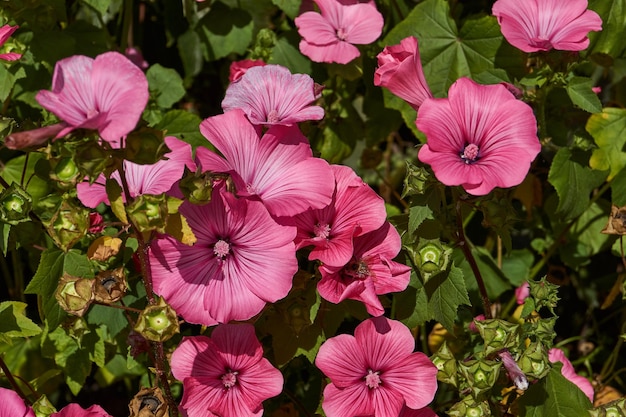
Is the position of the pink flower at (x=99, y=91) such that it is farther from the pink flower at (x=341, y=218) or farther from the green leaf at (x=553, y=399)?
the green leaf at (x=553, y=399)

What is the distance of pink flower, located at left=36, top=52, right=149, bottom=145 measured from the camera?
1.08 metres

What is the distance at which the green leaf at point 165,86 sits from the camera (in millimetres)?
2127

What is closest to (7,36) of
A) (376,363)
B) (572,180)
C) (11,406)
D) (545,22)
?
(11,406)

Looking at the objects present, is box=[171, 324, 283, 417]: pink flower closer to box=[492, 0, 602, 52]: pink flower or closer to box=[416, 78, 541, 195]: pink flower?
box=[416, 78, 541, 195]: pink flower

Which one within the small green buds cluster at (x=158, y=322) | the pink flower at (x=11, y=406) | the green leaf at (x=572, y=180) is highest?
the small green buds cluster at (x=158, y=322)

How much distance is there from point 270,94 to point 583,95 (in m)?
0.74

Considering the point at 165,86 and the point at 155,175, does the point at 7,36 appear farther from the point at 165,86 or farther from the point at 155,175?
the point at 165,86

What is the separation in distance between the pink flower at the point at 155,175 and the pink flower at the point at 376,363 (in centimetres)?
40

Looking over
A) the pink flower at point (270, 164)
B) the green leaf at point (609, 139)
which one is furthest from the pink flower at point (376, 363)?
the green leaf at point (609, 139)

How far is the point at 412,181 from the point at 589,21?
1.83ft

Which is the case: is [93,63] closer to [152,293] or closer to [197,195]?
[197,195]

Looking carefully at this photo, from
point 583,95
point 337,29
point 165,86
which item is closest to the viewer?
point 583,95

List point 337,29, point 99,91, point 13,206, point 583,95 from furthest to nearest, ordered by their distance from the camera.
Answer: point 337,29
point 583,95
point 13,206
point 99,91

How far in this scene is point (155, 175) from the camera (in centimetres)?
138
